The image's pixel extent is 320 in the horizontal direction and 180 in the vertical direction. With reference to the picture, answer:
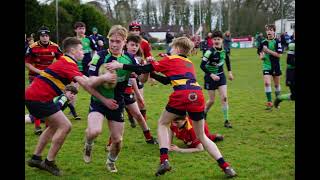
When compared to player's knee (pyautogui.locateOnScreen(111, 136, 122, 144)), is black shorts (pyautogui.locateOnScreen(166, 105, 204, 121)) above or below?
above

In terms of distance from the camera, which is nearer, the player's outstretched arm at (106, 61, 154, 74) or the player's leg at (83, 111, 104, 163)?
the player's outstretched arm at (106, 61, 154, 74)

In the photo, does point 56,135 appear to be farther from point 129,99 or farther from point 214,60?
point 214,60

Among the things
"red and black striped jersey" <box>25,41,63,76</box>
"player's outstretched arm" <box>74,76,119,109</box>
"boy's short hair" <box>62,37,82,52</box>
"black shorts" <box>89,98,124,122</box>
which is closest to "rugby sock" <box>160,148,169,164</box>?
"black shorts" <box>89,98,124,122</box>

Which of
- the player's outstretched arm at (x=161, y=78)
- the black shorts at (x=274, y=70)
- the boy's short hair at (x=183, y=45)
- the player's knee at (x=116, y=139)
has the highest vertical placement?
the boy's short hair at (x=183, y=45)

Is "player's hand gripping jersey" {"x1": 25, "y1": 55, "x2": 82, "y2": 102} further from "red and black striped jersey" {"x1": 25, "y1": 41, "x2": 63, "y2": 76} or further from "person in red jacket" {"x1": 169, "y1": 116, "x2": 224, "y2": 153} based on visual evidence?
"red and black striped jersey" {"x1": 25, "y1": 41, "x2": 63, "y2": 76}

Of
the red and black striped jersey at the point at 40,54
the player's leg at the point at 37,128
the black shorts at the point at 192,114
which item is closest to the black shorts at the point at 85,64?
the red and black striped jersey at the point at 40,54

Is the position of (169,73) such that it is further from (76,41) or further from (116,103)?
(76,41)

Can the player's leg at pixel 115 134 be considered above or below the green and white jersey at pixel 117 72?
below

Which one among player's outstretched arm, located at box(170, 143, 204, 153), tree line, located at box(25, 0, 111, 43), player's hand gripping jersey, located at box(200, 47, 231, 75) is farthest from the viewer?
tree line, located at box(25, 0, 111, 43)

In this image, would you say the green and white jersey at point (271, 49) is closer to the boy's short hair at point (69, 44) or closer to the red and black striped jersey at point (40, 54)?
the red and black striped jersey at point (40, 54)
